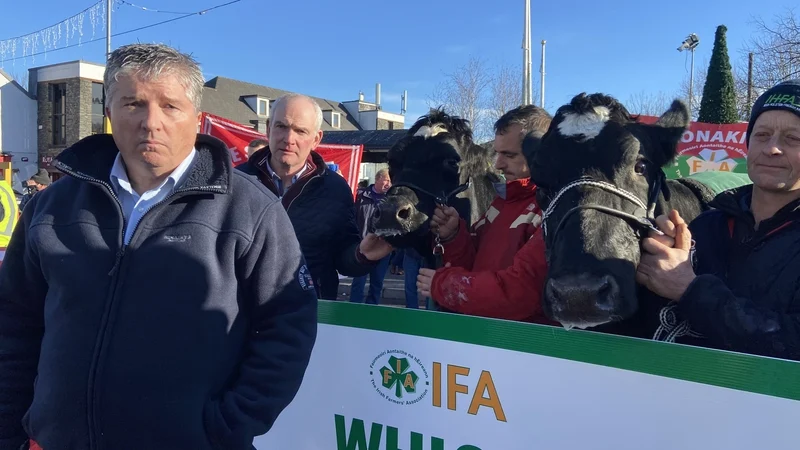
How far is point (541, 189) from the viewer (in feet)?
8.56

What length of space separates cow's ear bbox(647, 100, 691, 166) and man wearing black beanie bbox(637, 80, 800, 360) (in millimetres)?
320

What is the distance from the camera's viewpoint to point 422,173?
11.9 feet

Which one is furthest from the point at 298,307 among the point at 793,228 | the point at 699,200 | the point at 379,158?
the point at 379,158

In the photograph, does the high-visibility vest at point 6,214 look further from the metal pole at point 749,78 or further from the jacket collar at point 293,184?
the metal pole at point 749,78

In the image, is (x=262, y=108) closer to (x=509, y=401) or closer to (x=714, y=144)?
(x=714, y=144)

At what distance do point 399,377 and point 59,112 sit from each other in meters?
42.1

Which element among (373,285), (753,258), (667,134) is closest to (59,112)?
(373,285)

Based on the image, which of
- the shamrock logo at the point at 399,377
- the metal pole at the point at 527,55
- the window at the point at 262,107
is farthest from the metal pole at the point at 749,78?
the window at the point at 262,107

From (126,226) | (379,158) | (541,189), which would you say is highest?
(379,158)

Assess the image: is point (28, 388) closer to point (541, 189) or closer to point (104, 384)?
point (104, 384)

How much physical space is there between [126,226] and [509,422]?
1595 mm

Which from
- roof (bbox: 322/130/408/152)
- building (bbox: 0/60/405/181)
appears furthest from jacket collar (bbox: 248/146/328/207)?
building (bbox: 0/60/405/181)

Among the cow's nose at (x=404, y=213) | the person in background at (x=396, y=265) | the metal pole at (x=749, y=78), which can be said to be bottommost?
the person in background at (x=396, y=265)

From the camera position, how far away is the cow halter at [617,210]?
7.14 feet
